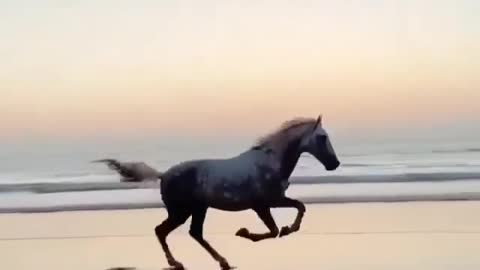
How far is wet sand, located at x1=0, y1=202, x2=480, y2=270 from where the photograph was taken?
1122mm

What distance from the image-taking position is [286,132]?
114cm

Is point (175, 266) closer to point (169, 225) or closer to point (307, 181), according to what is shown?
point (169, 225)

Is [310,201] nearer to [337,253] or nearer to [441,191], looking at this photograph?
[337,253]

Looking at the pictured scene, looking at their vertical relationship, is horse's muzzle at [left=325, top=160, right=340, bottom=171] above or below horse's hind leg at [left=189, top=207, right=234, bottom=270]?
above

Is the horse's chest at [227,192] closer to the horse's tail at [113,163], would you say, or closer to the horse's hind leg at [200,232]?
the horse's hind leg at [200,232]

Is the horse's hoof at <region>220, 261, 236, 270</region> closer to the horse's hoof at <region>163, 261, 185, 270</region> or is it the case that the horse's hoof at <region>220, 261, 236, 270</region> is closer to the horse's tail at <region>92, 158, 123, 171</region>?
the horse's hoof at <region>163, 261, 185, 270</region>

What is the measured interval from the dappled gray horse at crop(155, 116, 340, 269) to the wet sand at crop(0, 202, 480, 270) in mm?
12

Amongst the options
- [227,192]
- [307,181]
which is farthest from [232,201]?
[307,181]

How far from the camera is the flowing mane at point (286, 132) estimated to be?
3.74ft

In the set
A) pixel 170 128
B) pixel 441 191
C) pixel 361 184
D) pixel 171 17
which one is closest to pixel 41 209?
pixel 170 128

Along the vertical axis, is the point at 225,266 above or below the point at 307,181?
below

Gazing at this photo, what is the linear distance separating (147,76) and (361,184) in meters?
0.36

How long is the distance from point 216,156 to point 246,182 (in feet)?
0.20

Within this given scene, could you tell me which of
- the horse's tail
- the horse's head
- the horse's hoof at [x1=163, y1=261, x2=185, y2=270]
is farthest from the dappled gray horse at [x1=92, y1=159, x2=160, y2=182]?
the horse's head
